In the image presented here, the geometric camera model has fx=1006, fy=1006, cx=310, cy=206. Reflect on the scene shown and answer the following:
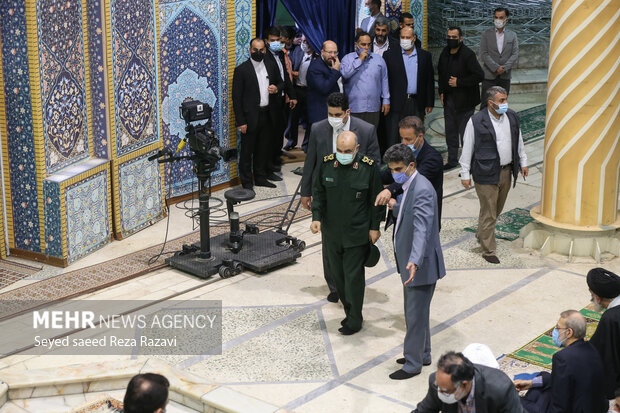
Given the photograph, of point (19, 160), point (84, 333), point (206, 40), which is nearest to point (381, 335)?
point (84, 333)

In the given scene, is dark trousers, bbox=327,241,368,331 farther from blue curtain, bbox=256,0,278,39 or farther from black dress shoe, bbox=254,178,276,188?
blue curtain, bbox=256,0,278,39

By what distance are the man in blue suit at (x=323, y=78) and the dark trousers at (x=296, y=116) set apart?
1.22 m

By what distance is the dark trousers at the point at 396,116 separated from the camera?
1156 centimetres

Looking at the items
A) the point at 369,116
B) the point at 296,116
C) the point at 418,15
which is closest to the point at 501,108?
the point at 369,116

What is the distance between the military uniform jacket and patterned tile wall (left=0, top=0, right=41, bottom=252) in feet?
9.05

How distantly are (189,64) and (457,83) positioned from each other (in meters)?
3.12

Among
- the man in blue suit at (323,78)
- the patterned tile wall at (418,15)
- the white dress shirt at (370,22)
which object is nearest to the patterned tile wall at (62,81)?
the man in blue suit at (323,78)

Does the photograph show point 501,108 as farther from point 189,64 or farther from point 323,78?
point 189,64

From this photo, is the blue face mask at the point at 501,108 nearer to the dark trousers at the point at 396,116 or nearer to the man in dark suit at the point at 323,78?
the man in dark suit at the point at 323,78

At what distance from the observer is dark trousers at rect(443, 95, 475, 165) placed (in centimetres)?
1161

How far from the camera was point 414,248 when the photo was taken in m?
6.52

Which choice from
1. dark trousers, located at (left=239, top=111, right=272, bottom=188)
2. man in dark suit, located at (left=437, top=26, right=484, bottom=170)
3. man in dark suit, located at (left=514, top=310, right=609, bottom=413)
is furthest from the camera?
man in dark suit, located at (left=437, top=26, right=484, bottom=170)

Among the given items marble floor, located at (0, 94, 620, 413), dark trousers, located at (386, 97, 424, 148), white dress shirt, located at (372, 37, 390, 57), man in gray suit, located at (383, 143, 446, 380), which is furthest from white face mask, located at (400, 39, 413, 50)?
man in gray suit, located at (383, 143, 446, 380)

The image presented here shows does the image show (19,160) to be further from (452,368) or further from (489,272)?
(452,368)
